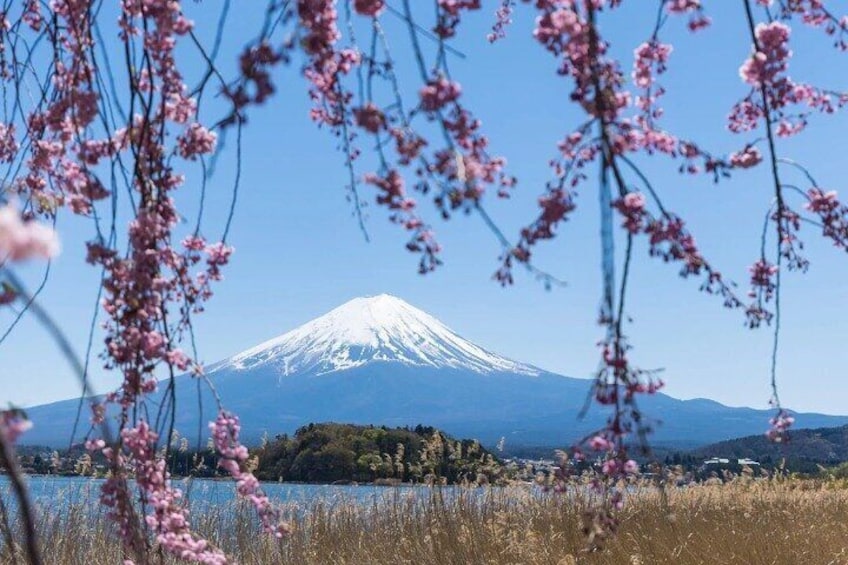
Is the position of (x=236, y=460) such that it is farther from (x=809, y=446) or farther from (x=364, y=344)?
(x=364, y=344)

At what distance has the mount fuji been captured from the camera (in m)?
166

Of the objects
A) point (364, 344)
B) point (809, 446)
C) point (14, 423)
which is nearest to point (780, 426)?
point (14, 423)

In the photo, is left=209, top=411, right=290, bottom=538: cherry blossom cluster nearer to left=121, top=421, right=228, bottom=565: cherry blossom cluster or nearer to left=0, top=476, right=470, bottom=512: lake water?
left=121, top=421, right=228, bottom=565: cherry blossom cluster

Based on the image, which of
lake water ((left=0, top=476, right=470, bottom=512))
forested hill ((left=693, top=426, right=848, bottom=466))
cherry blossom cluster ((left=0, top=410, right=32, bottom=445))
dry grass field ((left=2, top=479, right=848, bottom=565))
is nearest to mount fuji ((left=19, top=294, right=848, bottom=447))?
forested hill ((left=693, top=426, right=848, bottom=466))

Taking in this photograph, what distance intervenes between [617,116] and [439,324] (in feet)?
492

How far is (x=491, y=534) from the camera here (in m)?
5.84

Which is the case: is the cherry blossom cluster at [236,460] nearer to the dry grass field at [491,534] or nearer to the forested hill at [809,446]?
the dry grass field at [491,534]

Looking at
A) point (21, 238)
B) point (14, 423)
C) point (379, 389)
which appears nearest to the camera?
point (21, 238)

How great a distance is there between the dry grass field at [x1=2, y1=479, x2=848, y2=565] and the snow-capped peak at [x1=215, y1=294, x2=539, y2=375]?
148m

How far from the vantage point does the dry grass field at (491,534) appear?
5195 mm

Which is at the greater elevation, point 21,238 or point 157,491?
point 21,238

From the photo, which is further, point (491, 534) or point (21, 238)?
point (491, 534)

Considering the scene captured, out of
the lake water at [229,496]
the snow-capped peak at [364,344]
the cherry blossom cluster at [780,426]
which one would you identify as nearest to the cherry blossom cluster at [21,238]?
the cherry blossom cluster at [780,426]

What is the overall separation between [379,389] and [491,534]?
177 meters
